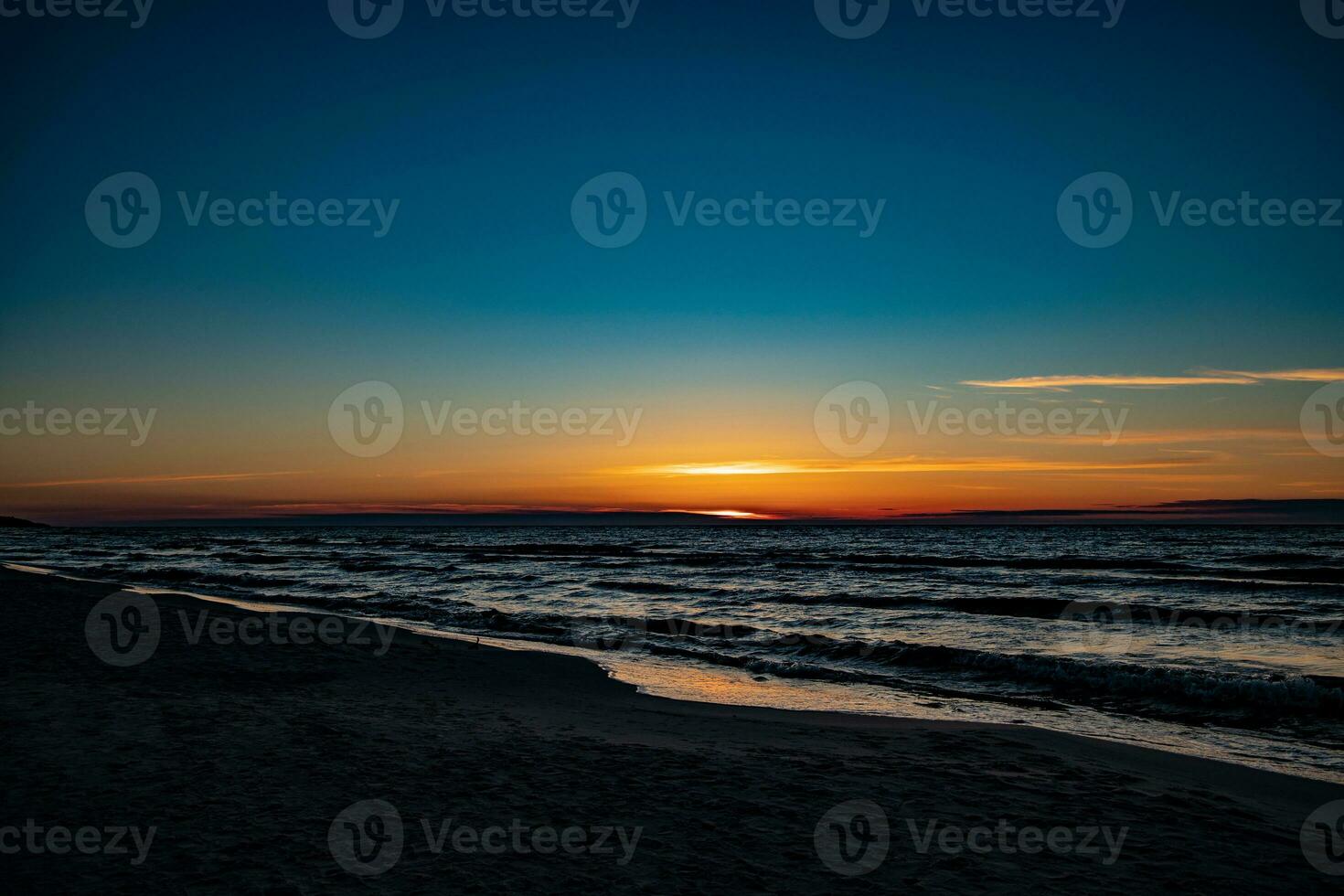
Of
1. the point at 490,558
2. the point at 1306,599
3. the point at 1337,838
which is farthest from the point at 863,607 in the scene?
the point at 490,558

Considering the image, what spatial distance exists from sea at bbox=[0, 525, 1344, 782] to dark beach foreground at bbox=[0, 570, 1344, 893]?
284 cm

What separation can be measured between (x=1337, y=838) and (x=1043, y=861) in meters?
2.95

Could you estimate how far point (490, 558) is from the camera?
61438 millimetres

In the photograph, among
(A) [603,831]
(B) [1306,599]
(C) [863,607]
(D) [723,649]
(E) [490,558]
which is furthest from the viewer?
(E) [490,558]

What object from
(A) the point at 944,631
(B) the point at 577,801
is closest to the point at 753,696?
(B) the point at 577,801

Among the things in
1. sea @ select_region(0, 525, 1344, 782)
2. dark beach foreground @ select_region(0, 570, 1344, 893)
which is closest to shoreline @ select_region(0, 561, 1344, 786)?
sea @ select_region(0, 525, 1344, 782)

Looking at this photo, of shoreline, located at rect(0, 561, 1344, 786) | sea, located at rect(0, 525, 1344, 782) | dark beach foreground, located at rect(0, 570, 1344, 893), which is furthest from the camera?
sea, located at rect(0, 525, 1344, 782)

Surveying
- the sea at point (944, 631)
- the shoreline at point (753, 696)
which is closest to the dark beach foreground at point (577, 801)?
the shoreline at point (753, 696)

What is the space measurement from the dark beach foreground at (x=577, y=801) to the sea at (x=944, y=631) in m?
2.84

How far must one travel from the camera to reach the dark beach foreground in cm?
511

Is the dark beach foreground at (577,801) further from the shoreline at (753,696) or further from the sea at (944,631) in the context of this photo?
the sea at (944,631)

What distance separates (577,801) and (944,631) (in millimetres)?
17630

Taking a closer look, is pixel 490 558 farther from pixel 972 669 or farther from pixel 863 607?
pixel 972 669

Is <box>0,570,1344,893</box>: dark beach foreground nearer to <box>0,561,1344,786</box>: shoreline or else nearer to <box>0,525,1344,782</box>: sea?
<box>0,561,1344,786</box>: shoreline
